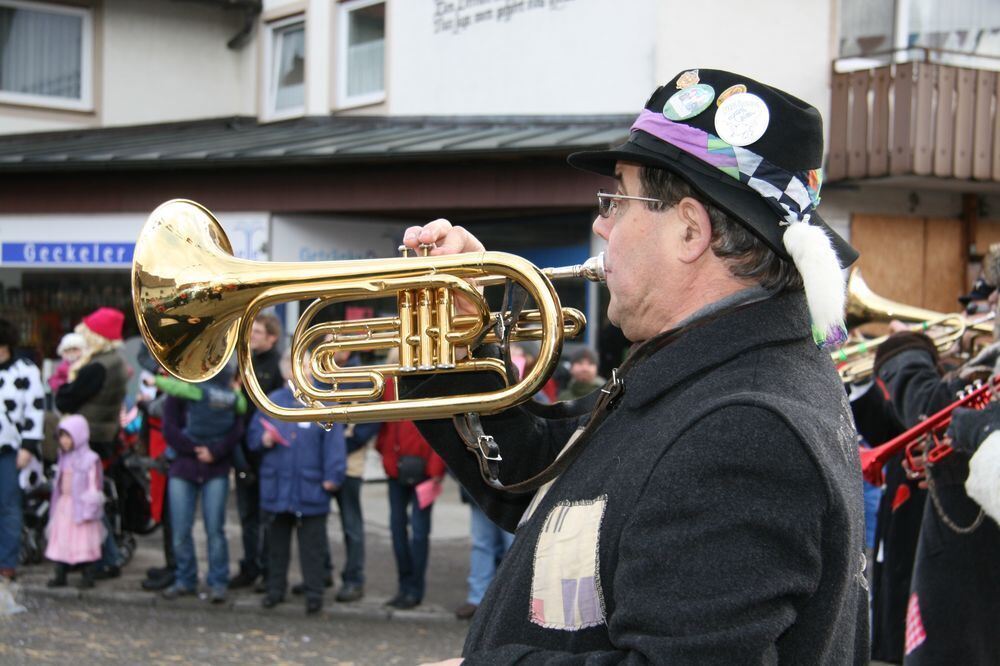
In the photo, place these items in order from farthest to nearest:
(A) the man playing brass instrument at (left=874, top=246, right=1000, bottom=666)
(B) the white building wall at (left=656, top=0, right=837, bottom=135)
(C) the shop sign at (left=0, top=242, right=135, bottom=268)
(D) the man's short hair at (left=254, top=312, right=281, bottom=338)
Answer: (C) the shop sign at (left=0, top=242, right=135, bottom=268) < (B) the white building wall at (left=656, top=0, right=837, bottom=135) < (D) the man's short hair at (left=254, top=312, right=281, bottom=338) < (A) the man playing brass instrument at (left=874, top=246, right=1000, bottom=666)

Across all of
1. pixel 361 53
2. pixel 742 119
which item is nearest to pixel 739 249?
pixel 742 119

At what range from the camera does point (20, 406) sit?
24.3 ft

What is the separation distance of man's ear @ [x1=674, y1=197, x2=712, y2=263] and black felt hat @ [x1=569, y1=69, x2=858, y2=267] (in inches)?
2.0

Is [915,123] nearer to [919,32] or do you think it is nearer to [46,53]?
[919,32]

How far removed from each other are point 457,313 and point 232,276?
51 centimetres

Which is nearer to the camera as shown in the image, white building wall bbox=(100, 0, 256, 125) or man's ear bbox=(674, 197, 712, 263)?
man's ear bbox=(674, 197, 712, 263)

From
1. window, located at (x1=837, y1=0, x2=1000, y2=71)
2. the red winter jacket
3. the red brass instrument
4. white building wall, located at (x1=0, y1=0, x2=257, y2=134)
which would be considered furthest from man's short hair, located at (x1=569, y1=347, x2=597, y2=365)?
white building wall, located at (x1=0, y1=0, x2=257, y2=134)

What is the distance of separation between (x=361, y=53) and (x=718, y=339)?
1162 cm

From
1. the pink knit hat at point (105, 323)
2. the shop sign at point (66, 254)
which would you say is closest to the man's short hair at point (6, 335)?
the pink knit hat at point (105, 323)

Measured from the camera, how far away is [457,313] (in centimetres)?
251

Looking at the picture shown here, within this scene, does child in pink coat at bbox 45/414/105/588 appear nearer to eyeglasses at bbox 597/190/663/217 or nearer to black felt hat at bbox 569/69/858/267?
eyeglasses at bbox 597/190/663/217

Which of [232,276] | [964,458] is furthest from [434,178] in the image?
[232,276]

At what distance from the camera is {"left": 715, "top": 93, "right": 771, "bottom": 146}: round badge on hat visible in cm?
187

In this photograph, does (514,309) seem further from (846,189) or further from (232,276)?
(846,189)
